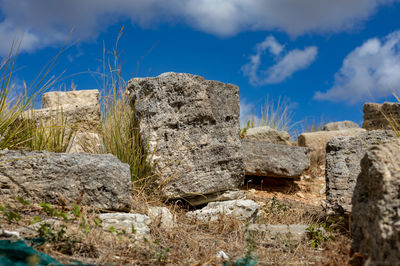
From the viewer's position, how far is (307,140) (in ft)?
26.7

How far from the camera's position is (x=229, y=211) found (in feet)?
14.5

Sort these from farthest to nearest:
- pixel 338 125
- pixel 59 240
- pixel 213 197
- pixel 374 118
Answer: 1. pixel 338 125
2. pixel 374 118
3. pixel 213 197
4. pixel 59 240

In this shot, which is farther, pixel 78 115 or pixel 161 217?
pixel 78 115

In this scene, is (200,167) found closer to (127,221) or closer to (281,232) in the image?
(281,232)

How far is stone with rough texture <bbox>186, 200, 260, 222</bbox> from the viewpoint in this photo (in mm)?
4289

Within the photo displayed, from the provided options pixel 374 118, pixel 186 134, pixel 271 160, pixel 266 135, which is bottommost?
pixel 271 160

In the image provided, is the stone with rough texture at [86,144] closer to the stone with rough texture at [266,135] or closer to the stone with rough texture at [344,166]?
the stone with rough texture at [344,166]

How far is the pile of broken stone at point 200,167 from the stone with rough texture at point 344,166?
0.01 m

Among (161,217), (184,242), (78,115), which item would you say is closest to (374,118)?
(78,115)

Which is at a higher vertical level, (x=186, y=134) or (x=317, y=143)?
(x=317, y=143)

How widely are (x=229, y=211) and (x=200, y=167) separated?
0.60 metres

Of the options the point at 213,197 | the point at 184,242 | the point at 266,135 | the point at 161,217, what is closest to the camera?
the point at 184,242

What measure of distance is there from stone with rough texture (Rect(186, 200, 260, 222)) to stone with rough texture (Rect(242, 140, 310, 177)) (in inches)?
61.4

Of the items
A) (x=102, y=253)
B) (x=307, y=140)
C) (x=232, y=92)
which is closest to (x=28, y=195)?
(x=102, y=253)
